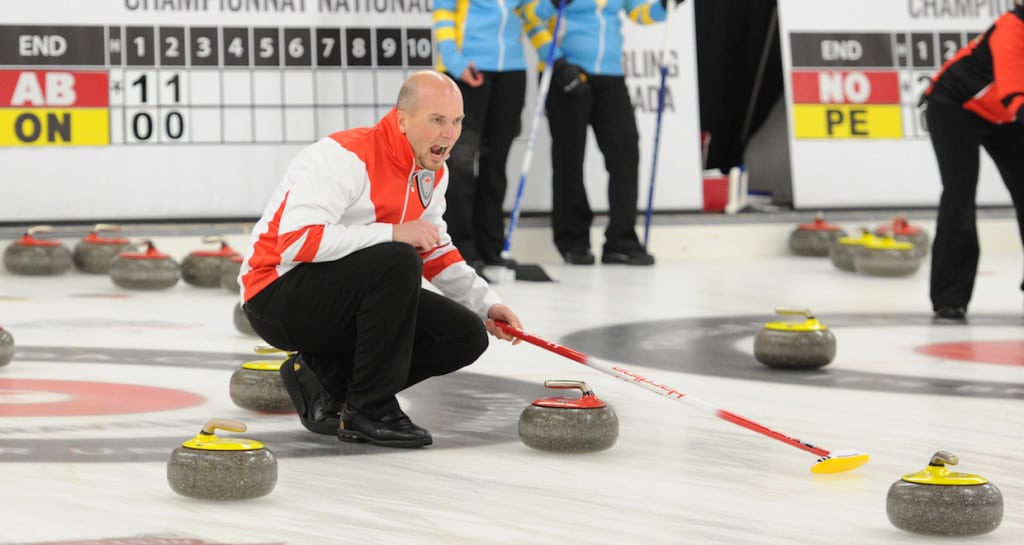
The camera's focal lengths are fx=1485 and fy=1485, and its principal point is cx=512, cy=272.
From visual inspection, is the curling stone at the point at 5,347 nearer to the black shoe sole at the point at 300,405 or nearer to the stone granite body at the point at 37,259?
the black shoe sole at the point at 300,405

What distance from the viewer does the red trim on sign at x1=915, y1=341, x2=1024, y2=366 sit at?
432 cm

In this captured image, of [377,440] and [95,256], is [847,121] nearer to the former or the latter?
[95,256]

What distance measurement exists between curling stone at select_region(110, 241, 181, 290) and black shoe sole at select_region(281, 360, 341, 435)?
3076 mm

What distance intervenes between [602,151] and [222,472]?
5482 millimetres

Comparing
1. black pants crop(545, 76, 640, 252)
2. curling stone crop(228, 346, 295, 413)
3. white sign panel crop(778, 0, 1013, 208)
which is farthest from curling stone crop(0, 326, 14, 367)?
white sign panel crop(778, 0, 1013, 208)

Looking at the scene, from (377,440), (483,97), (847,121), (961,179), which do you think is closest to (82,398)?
(377,440)

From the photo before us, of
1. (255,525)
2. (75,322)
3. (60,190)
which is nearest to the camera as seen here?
(255,525)

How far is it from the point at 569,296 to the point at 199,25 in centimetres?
269

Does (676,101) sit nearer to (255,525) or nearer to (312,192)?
(312,192)

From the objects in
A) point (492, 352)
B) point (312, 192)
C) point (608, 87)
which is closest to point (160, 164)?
point (608, 87)

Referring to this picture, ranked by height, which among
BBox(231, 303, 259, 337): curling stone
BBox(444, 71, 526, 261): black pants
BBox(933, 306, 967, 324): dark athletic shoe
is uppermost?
BBox(444, 71, 526, 261): black pants

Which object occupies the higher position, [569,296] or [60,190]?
[60,190]

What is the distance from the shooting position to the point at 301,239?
290 cm

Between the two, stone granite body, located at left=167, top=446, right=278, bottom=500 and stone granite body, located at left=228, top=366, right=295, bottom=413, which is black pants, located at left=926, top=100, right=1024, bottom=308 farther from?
stone granite body, located at left=167, top=446, right=278, bottom=500
